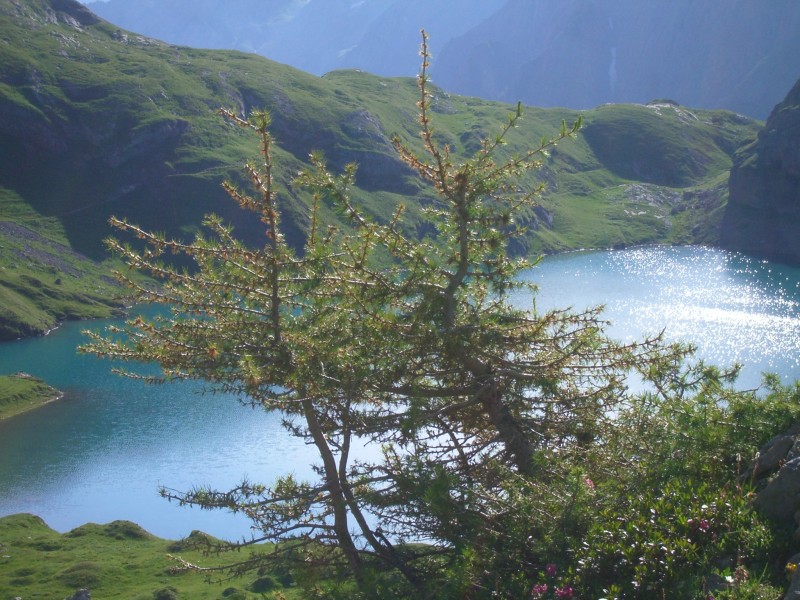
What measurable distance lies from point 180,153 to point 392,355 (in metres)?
139

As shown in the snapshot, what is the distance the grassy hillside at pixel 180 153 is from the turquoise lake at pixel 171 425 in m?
31.8

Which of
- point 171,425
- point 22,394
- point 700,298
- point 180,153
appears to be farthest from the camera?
point 180,153

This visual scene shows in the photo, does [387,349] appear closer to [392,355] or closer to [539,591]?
[392,355]

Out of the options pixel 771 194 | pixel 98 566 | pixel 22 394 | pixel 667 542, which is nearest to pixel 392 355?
pixel 667 542

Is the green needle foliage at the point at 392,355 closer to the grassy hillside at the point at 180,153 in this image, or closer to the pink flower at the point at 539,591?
the pink flower at the point at 539,591

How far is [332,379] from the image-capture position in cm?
521

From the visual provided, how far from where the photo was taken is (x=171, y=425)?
5091cm

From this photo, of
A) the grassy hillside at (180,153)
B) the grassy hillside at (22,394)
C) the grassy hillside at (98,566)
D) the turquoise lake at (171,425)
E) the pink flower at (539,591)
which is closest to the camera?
the pink flower at (539,591)

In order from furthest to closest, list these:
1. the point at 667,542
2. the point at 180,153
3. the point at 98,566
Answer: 1. the point at 180,153
2. the point at 98,566
3. the point at 667,542

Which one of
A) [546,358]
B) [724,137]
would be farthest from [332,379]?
[724,137]

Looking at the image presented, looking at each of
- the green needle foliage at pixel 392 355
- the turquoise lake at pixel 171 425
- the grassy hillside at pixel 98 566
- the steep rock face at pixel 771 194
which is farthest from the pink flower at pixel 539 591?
the steep rock face at pixel 771 194

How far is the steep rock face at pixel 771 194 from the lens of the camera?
123750mm

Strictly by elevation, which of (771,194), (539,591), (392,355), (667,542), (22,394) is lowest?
(539,591)

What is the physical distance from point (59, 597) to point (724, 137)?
203 m
